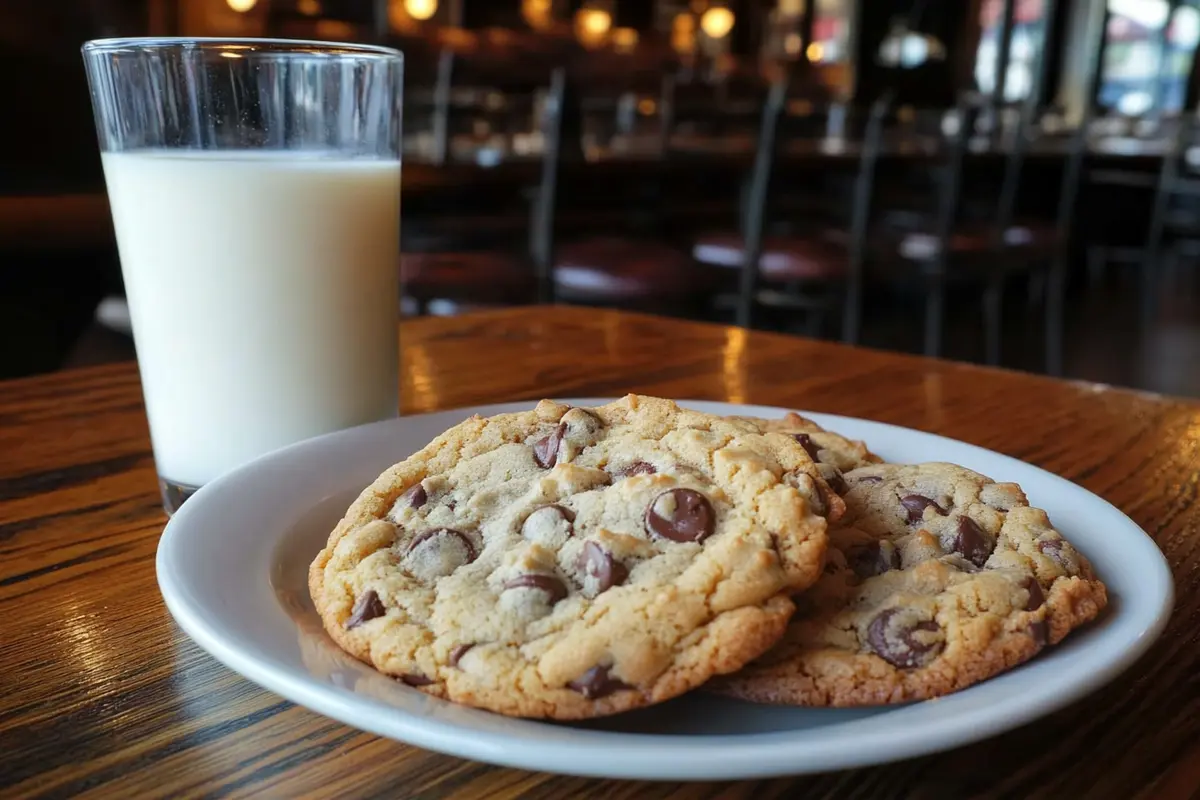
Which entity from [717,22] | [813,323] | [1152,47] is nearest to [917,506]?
[813,323]

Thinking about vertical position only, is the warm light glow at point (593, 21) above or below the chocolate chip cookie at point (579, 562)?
above

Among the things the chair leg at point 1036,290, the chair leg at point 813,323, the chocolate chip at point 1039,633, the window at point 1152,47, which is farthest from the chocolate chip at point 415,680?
the window at point 1152,47

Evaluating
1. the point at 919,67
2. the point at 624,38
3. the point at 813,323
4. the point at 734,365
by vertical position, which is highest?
the point at 624,38

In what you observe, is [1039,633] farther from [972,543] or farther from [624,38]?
[624,38]

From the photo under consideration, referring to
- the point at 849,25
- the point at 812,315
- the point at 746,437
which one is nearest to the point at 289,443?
the point at 746,437

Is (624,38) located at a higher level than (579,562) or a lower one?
higher

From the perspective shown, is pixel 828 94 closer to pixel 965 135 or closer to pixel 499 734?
pixel 965 135

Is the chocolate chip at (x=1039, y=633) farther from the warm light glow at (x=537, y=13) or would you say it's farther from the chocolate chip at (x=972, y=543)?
the warm light glow at (x=537, y=13)
